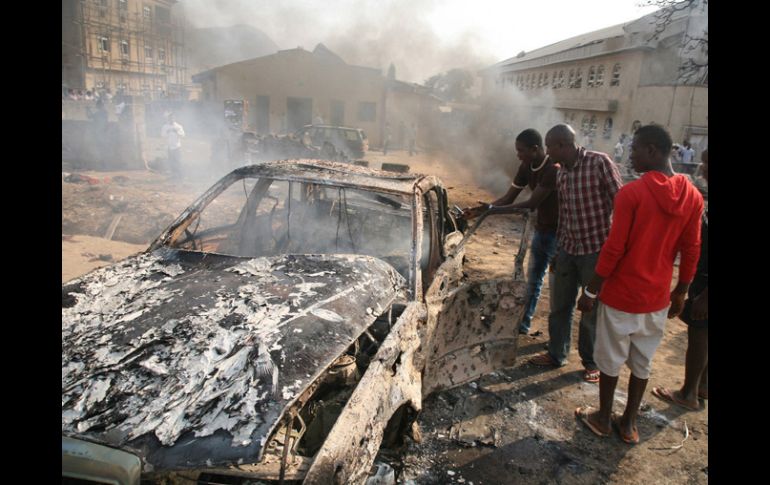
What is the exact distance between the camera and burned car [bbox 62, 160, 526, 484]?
162 cm

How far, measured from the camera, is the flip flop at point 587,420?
3262 mm

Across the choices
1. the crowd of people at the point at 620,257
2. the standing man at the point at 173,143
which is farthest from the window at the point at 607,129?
the crowd of people at the point at 620,257

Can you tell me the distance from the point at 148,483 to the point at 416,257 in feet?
6.28

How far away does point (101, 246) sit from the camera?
6.88 m

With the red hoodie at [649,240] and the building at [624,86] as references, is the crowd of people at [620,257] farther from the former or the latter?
the building at [624,86]

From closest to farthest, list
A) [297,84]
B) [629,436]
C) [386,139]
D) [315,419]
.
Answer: [315,419] < [629,436] < [297,84] < [386,139]

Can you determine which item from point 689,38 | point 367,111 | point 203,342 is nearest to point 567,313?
point 203,342

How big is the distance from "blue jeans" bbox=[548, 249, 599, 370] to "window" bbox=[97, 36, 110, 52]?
35.9m

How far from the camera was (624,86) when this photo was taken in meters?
22.7

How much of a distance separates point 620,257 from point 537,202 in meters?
1.43

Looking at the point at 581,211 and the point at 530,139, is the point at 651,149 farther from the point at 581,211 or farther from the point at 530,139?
the point at 530,139

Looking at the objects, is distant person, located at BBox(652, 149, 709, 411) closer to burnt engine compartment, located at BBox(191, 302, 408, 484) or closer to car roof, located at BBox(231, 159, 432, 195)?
car roof, located at BBox(231, 159, 432, 195)

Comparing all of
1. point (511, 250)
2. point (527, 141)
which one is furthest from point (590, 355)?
point (511, 250)

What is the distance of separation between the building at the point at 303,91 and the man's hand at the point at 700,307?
21.7 meters
